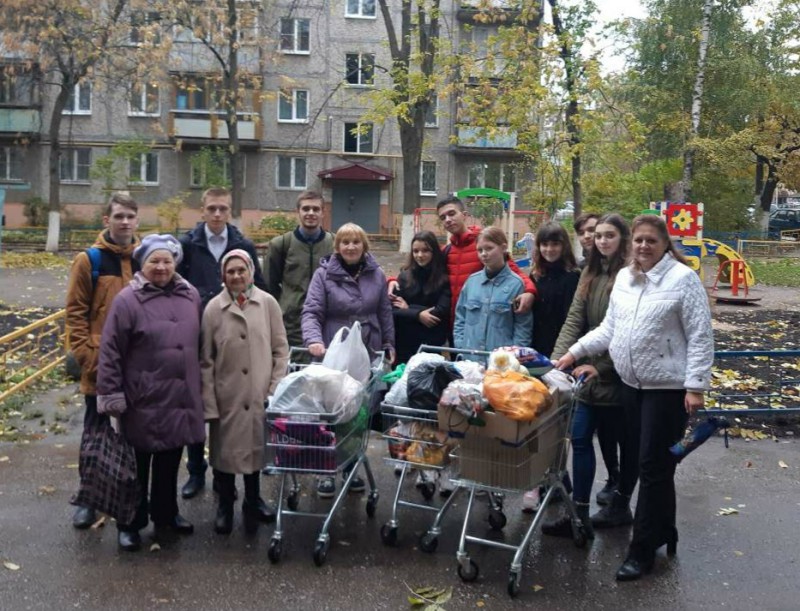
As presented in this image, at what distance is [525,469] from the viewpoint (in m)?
4.66

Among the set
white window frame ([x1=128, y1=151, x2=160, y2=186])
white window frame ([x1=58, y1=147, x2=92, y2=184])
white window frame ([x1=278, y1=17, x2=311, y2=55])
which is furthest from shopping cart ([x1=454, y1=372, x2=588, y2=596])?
white window frame ([x1=58, y1=147, x2=92, y2=184])

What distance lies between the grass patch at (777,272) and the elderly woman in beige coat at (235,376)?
66.5ft

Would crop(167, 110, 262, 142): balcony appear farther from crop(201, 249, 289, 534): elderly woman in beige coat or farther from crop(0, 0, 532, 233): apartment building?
crop(201, 249, 289, 534): elderly woman in beige coat

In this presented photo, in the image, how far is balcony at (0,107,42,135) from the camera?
123 feet

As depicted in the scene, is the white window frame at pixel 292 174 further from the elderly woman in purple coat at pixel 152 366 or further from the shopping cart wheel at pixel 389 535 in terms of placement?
the shopping cart wheel at pixel 389 535

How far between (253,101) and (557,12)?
78.0ft

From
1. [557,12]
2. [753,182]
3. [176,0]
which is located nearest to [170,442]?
[557,12]

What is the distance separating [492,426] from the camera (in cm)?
456

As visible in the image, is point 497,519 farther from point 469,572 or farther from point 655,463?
point 655,463

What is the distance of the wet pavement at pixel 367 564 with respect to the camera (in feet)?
14.7

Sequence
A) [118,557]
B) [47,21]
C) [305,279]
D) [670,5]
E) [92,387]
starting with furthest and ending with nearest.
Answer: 1. [670,5]
2. [47,21]
3. [305,279]
4. [92,387]
5. [118,557]

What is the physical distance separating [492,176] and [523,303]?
34.6 meters

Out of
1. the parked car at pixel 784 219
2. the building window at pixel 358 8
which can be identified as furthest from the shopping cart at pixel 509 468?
the parked car at pixel 784 219

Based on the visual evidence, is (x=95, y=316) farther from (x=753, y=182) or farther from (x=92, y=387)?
(x=753, y=182)
